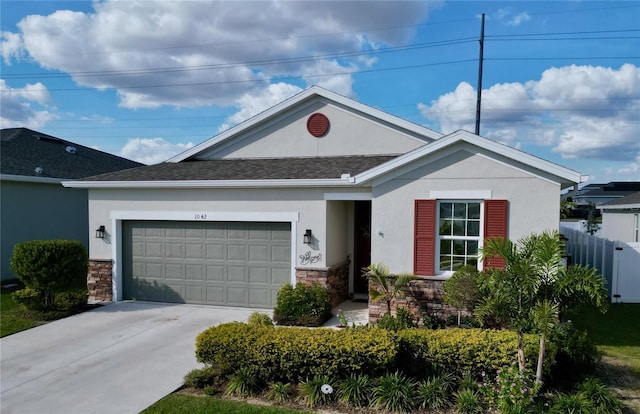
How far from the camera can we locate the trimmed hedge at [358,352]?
19.7 ft

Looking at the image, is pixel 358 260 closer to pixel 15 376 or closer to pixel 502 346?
pixel 502 346

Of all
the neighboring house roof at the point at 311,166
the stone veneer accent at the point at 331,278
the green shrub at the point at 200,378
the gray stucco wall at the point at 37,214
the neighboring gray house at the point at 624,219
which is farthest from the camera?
the neighboring gray house at the point at 624,219

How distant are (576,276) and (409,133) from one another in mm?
8075

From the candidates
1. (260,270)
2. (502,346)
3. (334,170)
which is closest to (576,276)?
(502,346)

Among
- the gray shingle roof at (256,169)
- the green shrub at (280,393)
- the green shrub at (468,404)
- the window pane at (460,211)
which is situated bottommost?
the green shrub at (280,393)

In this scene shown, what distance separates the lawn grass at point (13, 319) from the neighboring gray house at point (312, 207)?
76.6 inches

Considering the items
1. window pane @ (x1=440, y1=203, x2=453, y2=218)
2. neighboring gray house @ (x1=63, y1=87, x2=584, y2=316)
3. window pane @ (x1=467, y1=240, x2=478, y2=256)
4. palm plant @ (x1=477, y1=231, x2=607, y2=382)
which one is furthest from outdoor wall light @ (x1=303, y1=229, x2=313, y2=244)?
palm plant @ (x1=477, y1=231, x2=607, y2=382)

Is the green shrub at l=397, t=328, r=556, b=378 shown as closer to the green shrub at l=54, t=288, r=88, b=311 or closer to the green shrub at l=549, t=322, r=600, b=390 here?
the green shrub at l=549, t=322, r=600, b=390

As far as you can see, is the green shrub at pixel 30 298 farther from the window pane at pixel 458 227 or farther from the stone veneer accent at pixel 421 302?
the window pane at pixel 458 227

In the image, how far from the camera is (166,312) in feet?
35.1

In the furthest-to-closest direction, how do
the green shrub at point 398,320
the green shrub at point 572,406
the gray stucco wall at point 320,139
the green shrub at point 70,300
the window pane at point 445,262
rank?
the gray stucco wall at point 320,139 < the green shrub at point 70,300 < the window pane at point 445,262 < the green shrub at point 398,320 < the green shrub at point 572,406

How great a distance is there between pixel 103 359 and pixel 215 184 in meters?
4.72

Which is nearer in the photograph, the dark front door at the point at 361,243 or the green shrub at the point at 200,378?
the green shrub at the point at 200,378

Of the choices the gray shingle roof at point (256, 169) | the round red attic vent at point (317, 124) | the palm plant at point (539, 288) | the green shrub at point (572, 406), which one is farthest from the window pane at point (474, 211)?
the round red attic vent at point (317, 124)
